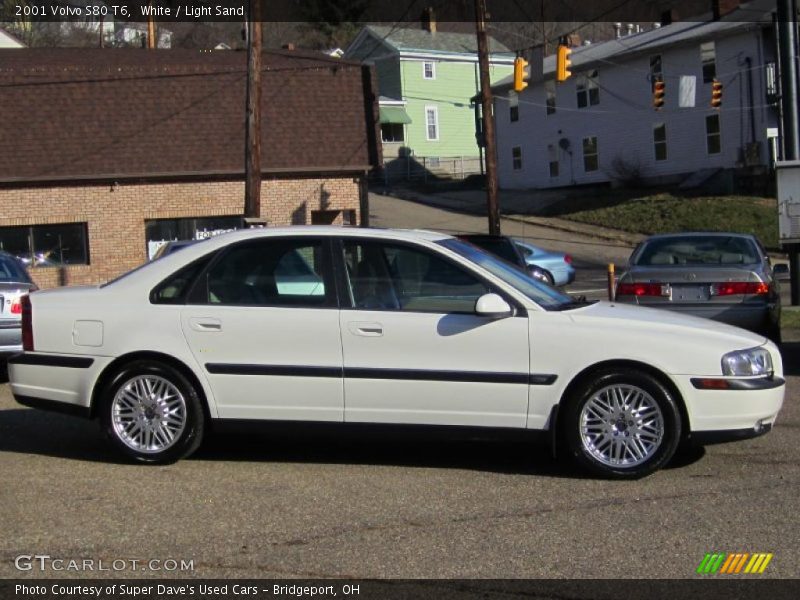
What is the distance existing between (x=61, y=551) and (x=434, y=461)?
284cm

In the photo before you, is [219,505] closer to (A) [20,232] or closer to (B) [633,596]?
(B) [633,596]

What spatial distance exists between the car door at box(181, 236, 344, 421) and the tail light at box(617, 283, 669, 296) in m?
5.91

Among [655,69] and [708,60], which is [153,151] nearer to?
[708,60]

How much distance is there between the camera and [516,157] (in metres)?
54.0

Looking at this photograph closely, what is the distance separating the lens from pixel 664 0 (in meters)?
50.3

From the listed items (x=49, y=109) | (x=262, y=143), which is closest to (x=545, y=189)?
(x=262, y=143)

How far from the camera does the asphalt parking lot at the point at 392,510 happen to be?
5355 millimetres

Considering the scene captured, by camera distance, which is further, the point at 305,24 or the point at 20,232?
the point at 305,24

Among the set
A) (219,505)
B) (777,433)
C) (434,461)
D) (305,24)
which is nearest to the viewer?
(219,505)

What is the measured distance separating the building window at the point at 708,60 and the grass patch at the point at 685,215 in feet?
16.3

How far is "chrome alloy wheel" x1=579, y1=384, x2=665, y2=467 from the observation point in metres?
6.87

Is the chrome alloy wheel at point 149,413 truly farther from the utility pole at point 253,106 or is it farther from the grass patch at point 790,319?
the utility pole at point 253,106

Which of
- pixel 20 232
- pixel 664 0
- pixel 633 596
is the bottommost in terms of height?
pixel 633 596

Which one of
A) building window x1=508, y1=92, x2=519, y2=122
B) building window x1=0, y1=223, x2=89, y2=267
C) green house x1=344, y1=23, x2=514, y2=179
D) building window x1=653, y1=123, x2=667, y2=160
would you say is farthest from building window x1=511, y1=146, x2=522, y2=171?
building window x1=0, y1=223, x2=89, y2=267
